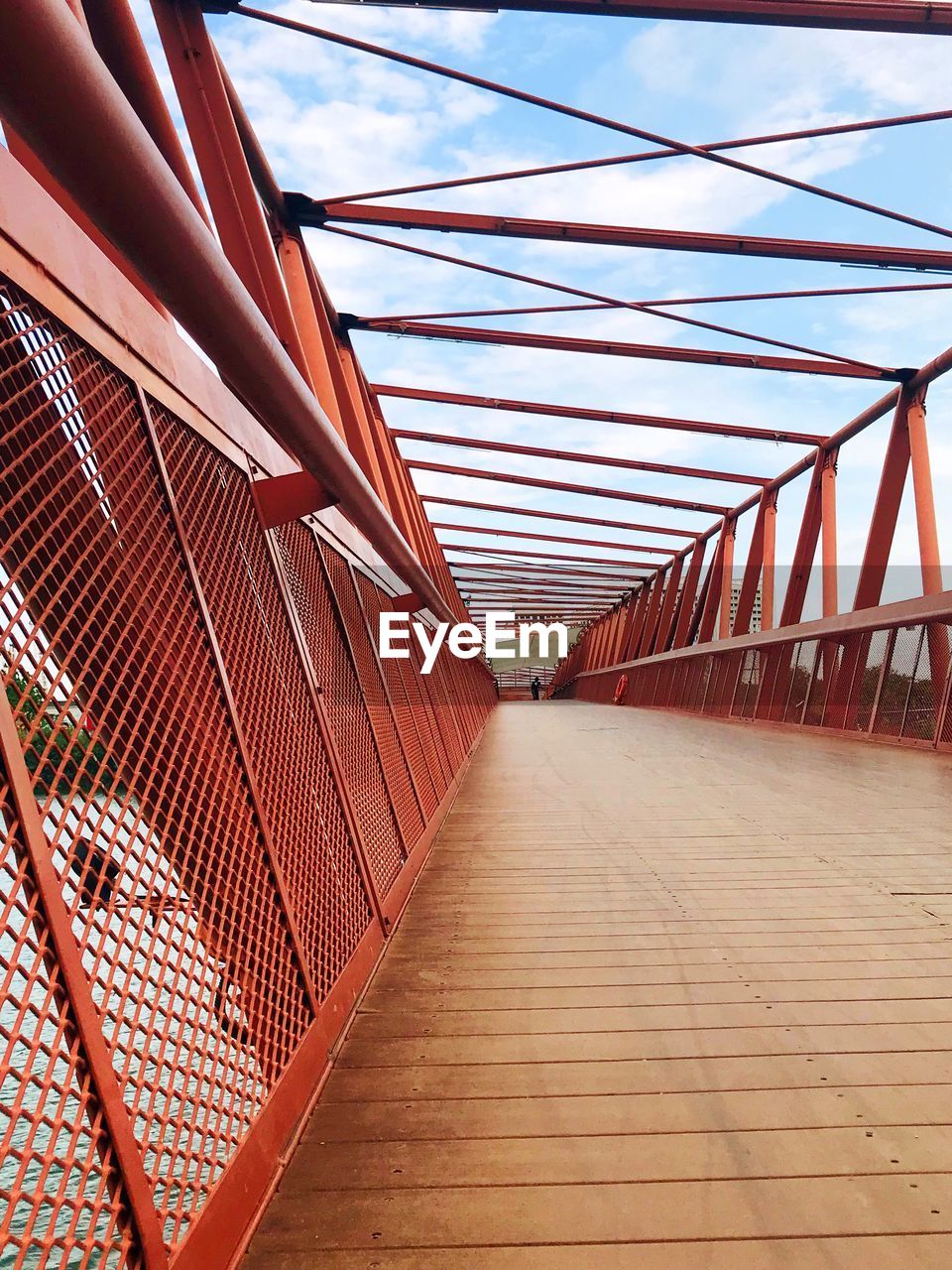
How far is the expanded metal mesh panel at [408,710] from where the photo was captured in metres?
6.38

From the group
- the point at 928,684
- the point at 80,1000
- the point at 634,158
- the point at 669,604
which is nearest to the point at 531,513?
the point at 669,604

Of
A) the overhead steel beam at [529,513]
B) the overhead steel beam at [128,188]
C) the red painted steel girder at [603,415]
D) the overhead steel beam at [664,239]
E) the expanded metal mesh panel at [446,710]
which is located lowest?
the expanded metal mesh panel at [446,710]

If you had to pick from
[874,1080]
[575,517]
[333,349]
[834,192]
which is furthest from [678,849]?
[575,517]

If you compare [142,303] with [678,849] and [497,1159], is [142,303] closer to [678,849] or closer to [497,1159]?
[497,1159]

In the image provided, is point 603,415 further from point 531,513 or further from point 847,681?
point 531,513

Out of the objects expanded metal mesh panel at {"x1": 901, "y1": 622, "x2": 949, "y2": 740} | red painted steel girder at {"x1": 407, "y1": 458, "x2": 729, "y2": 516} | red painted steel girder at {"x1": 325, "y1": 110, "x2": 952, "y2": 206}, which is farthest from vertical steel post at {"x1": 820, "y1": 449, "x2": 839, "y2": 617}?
red painted steel girder at {"x1": 325, "y1": 110, "x2": 952, "y2": 206}

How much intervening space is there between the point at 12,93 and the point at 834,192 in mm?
9722

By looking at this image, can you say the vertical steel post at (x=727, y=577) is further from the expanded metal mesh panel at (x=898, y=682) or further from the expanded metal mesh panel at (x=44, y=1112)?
the expanded metal mesh panel at (x=44, y=1112)

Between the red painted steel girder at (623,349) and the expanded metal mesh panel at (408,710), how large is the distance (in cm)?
718

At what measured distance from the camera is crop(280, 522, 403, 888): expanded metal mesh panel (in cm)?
402

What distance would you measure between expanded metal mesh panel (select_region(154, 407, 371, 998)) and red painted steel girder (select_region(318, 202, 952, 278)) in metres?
8.31

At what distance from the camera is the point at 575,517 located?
2655 cm

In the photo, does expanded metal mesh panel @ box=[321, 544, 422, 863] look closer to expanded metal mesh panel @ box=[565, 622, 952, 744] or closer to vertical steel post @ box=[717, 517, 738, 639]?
expanded metal mesh panel @ box=[565, 622, 952, 744]

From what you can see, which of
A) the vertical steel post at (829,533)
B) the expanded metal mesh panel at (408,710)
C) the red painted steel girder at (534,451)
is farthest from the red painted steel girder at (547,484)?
the expanded metal mesh panel at (408,710)
